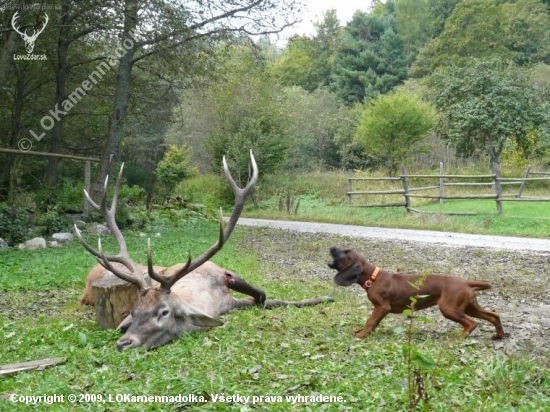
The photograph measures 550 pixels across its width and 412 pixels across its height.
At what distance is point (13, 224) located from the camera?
13.3 m

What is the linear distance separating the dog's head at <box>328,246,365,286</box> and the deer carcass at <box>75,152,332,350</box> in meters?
1.05

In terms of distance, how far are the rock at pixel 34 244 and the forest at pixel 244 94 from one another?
1.08 metres

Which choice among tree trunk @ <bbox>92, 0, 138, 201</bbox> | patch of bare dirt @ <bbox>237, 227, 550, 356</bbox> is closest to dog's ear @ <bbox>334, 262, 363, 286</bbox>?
patch of bare dirt @ <bbox>237, 227, 550, 356</bbox>

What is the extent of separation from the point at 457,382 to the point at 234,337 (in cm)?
214

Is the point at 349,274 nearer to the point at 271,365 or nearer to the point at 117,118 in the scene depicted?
the point at 271,365

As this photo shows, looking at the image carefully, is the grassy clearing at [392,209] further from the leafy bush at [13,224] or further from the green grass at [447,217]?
the leafy bush at [13,224]

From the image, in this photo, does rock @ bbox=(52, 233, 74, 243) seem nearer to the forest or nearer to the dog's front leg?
the forest

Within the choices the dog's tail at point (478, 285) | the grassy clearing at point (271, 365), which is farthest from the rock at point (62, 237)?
the dog's tail at point (478, 285)

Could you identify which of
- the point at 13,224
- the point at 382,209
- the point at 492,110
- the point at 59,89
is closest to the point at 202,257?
the point at 13,224

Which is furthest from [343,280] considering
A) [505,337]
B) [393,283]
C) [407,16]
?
[407,16]

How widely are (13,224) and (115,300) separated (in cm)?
852

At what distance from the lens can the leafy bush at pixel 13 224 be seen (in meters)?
13.0

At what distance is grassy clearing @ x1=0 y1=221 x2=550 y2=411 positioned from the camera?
12.3 ft

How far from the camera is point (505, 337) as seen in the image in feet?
18.2
